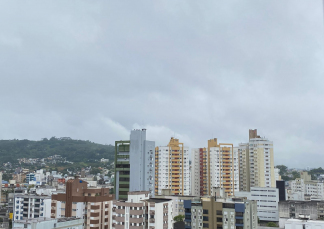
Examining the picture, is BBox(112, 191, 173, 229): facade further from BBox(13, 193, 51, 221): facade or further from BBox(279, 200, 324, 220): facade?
BBox(279, 200, 324, 220): facade

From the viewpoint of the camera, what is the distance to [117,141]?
24.8 meters

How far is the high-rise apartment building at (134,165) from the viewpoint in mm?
23703

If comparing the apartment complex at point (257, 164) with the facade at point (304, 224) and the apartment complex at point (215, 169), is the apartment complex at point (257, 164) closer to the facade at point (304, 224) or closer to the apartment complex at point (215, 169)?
the apartment complex at point (215, 169)

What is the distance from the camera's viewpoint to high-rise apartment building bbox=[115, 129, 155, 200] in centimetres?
2370

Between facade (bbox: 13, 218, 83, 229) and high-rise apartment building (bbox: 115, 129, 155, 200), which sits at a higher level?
high-rise apartment building (bbox: 115, 129, 155, 200)

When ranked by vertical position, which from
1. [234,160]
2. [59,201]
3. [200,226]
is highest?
[234,160]

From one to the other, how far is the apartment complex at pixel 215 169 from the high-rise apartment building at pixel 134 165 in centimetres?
1171

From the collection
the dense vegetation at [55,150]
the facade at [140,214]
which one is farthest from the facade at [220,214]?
the dense vegetation at [55,150]

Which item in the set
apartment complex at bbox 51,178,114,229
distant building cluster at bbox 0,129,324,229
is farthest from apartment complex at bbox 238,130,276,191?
apartment complex at bbox 51,178,114,229

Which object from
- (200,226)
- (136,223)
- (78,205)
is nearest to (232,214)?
(200,226)

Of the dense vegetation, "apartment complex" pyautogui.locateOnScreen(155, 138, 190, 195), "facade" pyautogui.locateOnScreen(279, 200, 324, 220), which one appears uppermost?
the dense vegetation

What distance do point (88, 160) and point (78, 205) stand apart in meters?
62.7

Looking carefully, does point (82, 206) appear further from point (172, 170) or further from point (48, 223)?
point (172, 170)

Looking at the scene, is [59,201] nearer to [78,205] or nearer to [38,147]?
[78,205]
